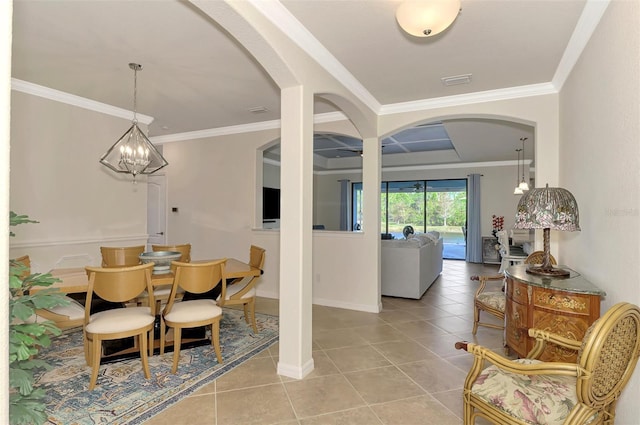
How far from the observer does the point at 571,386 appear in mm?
1611

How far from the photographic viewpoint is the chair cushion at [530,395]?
148 cm

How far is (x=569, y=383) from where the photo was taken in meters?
1.65

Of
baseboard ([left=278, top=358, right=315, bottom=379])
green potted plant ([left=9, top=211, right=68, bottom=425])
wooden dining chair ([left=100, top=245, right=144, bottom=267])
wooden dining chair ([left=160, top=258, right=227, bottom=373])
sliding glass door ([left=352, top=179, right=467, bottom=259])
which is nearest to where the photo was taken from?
green potted plant ([left=9, top=211, right=68, bottom=425])

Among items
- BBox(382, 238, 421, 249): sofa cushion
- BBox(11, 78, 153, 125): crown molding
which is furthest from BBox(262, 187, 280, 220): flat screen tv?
BBox(382, 238, 421, 249): sofa cushion

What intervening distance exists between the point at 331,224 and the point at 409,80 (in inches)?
308

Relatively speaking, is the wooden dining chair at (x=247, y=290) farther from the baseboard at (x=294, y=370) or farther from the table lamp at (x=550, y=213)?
the table lamp at (x=550, y=213)

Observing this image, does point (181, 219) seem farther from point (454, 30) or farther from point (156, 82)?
point (454, 30)

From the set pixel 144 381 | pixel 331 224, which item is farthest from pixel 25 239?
pixel 331 224

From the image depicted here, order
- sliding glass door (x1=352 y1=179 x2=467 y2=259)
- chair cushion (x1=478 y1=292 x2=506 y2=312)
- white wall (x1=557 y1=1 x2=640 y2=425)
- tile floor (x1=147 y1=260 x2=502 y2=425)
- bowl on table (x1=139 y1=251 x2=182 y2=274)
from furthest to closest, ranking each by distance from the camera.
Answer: sliding glass door (x1=352 y1=179 x2=467 y2=259)
chair cushion (x1=478 y1=292 x2=506 y2=312)
bowl on table (x1=139 y1=251 x2=182 y2=274)
tile floor (x1=147 y1=260 x2=502 y2=425)
white wall (x1=557 y1=1 x2=640 y2=425)

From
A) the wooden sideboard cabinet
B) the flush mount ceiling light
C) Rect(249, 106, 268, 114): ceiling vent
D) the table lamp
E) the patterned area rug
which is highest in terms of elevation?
Rect(249, 106, 268, 114): ceiling vent

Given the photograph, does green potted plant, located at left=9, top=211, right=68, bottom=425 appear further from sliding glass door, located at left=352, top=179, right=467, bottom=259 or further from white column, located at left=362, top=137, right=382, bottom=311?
sliding glass door, located at left=352, top=179, right=467, bottom=259

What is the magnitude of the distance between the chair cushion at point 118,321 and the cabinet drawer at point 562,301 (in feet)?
9.41

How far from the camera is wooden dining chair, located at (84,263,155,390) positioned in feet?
8.06

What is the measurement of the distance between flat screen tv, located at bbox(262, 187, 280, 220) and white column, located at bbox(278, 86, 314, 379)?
5241 mm
